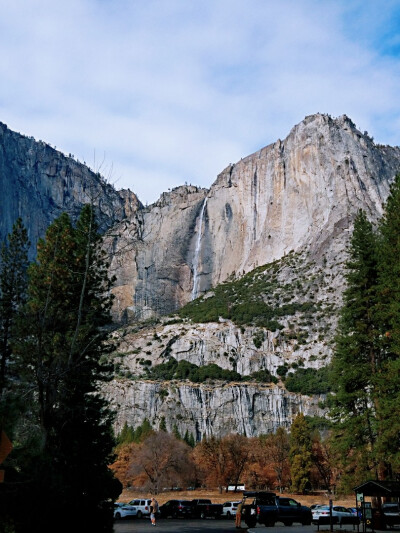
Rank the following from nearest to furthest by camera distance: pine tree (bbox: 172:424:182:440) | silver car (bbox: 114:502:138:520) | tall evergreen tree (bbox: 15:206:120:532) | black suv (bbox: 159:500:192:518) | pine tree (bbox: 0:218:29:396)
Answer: tall evergreen tree (bbox: 15:206:120:532)
pine tree (bbox: 0:218:29:396)
black suv (bbox: 159:500:192:518)
silver car (bbox: 114:502:138:520)
pine tree (bbox: 172:424:182:440)

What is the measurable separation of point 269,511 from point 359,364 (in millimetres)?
9746

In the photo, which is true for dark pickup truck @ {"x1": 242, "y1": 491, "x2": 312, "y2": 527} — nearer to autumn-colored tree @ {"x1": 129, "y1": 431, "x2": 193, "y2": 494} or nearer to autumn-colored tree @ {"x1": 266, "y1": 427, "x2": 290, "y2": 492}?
autumn-colored tree @ {"x1": 129, "y1": 431, "x2": 193, "y2": 494}

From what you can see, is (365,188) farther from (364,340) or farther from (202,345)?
(364,340)

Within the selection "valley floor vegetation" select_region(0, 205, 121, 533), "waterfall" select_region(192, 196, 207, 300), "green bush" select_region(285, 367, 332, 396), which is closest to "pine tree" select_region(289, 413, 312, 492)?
"green bush" select_region(285, 367, 332, 396)

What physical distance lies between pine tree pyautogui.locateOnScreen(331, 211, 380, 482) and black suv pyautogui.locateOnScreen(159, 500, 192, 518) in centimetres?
1386

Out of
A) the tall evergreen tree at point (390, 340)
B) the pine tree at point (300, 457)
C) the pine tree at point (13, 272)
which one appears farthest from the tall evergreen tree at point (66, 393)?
the pine tree at point (300, 457)

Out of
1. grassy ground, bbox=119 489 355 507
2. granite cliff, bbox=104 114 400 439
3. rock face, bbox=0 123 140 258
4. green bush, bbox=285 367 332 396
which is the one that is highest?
rock face, bbox=0 123 140 258

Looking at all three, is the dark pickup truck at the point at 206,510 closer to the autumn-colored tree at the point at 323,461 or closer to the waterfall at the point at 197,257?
the autumn-colored tree at the point at 323,461

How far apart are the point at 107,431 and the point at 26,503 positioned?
1259 cm

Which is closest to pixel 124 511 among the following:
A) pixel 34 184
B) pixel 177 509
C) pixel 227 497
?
pixel 177 509

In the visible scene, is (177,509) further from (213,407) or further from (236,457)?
(213,407)

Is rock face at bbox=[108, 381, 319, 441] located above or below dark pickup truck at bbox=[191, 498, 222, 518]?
above

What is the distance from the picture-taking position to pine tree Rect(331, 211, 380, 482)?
3189 cm

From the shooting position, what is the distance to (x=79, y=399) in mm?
25141
